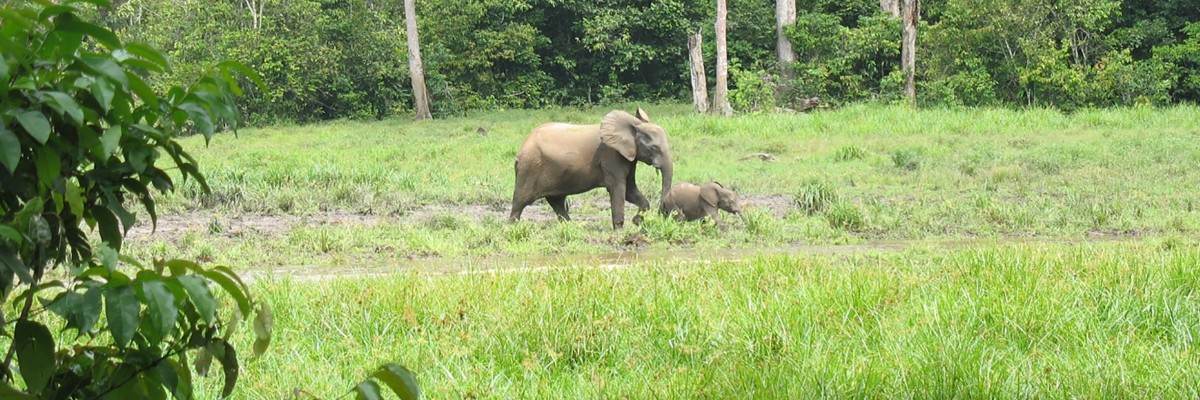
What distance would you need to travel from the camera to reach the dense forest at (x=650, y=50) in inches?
1043

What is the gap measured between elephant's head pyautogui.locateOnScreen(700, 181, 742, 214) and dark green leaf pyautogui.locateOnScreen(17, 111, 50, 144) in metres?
11.0

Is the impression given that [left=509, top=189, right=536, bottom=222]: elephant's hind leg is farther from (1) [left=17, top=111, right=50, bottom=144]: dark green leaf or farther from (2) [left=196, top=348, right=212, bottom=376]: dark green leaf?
(1) [left=17, top=111, right=50, bottom=144]: dark green leaf

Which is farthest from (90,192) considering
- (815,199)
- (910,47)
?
(910,47)

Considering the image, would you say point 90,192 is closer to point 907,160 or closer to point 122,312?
point 122,312

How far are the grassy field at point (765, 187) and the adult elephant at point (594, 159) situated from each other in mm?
416

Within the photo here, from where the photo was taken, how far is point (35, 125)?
1896mm

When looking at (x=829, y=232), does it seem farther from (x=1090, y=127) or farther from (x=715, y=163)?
(x=1090, y=127)

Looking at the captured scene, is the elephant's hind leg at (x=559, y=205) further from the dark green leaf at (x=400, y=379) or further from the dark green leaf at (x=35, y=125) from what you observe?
the dark green leaf at (x=35, y=125)

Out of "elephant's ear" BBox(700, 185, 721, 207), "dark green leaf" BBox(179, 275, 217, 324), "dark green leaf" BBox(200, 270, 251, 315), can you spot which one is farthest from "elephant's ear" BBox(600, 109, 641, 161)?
"dark green leaf" BBox(179, 275, 217, 324)

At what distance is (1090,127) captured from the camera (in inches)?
864

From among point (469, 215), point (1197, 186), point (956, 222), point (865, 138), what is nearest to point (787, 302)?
point (956, 222)

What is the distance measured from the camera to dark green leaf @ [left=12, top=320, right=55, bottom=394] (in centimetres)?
209

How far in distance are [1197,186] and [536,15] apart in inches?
914

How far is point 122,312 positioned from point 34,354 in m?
0.25
